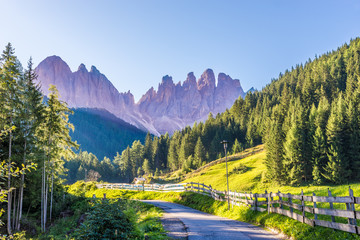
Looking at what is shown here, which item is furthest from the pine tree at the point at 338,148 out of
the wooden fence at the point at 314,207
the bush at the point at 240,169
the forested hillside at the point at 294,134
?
the wooden fence at the point at 314,207

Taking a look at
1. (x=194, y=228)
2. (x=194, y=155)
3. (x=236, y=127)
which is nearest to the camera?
(x=194, y=228)

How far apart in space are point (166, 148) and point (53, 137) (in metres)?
88.6

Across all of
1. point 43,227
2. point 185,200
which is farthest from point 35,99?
point 185,200

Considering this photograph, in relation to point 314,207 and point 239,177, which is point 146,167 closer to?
point 239,177

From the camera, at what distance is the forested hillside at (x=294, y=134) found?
4509 centimetres

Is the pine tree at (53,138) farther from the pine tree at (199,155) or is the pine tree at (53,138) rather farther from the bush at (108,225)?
the pine tree at (199,155)

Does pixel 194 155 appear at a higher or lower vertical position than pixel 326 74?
lower

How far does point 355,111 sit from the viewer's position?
48719mm

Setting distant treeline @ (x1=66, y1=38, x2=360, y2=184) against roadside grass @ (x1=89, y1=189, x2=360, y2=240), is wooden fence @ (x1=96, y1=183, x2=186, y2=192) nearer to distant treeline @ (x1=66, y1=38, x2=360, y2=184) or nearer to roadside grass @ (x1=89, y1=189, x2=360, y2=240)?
roadside grass @ (x1=89, y1=189, x2=360, y2=240)

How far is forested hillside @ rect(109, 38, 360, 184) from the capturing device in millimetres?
45094

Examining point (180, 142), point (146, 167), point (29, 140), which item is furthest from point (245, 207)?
point (180, 142)

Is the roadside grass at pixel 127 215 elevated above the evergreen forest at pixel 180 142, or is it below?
below

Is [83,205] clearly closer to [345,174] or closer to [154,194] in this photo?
[154,194]

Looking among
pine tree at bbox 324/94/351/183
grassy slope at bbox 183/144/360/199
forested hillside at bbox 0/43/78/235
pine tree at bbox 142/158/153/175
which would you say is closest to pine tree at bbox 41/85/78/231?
forested hillside at bbox 0/43/78/235
